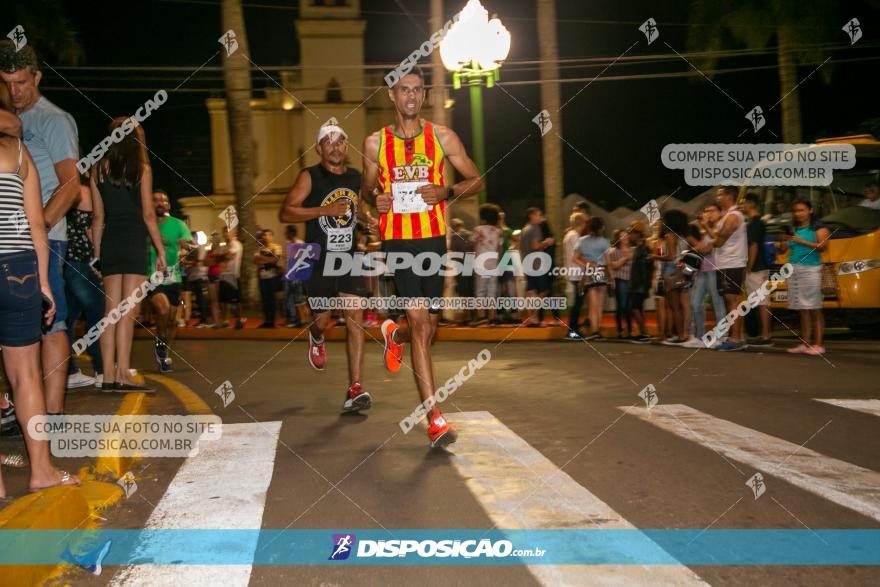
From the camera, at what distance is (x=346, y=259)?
22.4 ft

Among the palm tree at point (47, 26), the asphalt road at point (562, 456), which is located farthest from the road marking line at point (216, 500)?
the palm tree at point (47, 26)

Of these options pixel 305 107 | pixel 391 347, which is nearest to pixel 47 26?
pixel 305 107

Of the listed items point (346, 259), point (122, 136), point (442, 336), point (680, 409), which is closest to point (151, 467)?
point (346, 259)

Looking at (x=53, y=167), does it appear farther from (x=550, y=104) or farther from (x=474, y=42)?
(x=550, y=104)

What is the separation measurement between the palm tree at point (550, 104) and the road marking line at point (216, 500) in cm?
1197

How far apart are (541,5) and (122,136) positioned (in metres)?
11.7

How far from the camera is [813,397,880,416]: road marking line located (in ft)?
21.5

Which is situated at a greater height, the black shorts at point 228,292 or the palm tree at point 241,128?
the palm tree at point 241,128

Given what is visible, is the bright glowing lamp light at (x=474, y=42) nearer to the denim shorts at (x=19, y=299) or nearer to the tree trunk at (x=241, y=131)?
the tree trunk at (x=241, y=131)

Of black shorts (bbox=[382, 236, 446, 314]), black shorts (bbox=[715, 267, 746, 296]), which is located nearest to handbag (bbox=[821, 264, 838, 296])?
black shorts (bbox=[715, 267, 746, 296])

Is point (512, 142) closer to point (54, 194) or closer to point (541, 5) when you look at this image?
point (541, 5)

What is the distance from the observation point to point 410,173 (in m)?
5.58

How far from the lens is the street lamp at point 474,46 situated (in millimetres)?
14953

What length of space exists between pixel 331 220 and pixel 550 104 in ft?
34.3
